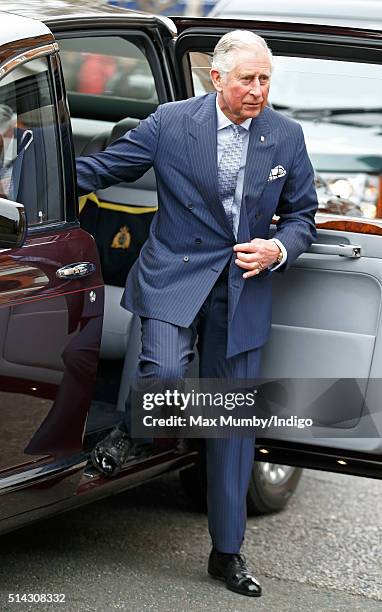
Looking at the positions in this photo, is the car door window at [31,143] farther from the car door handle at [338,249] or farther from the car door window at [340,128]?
the car door window at [340,128]

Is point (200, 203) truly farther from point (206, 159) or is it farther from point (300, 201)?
point (300, 201)

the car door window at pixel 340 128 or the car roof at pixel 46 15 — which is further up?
the car roof at pixel 46 15

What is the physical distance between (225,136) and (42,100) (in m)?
0.65

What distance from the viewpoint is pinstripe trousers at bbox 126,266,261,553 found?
426 cm

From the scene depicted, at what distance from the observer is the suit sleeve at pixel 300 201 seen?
4270 millimetres

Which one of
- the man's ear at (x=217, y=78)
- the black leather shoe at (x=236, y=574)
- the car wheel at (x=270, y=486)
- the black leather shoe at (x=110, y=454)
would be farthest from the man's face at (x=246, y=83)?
the car wheel at (x=270, y=486)

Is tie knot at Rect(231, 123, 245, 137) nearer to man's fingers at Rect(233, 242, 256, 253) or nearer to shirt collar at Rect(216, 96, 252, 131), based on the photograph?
shirt collar at Rect(216, 96, 252, 131)

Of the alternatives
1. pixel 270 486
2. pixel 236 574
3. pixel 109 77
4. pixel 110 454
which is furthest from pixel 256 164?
pixel 109 77

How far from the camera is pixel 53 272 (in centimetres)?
390

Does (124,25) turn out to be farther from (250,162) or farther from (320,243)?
(320,243)

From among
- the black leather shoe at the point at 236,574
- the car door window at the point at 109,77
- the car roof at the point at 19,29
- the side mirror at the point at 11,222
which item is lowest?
the black leather shoe at the point at 236,574

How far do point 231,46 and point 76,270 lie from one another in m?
0.86

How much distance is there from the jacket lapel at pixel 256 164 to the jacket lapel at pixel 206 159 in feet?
0.31

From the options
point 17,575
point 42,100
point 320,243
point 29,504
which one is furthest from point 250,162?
point 17,575
